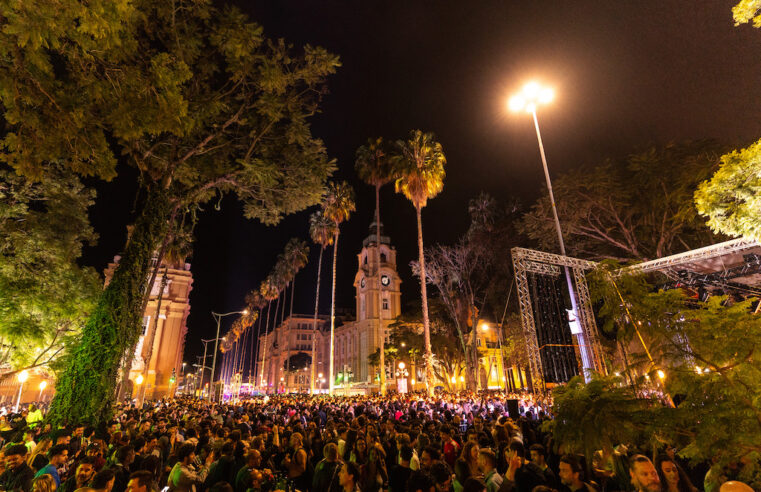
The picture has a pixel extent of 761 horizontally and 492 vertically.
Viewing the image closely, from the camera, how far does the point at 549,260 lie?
1962cm

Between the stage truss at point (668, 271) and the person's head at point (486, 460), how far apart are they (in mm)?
13457

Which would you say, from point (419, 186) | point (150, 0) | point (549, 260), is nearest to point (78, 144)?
point (150, 0)

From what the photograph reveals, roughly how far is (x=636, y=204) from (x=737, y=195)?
1403 cm

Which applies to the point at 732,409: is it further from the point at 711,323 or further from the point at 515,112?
the point at 515,112

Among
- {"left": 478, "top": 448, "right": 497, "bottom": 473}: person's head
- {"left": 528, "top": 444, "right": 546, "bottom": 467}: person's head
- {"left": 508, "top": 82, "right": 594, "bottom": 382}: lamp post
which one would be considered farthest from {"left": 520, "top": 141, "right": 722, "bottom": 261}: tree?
{"left": 478, "top": 448, "right": 497, "bottom": 473}: person's head

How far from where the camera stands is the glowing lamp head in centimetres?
1636

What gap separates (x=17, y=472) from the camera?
5488 mm

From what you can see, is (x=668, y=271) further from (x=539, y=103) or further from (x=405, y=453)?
(x=405, y=453)

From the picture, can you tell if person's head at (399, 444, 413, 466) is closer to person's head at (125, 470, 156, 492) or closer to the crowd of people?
the crowd of people

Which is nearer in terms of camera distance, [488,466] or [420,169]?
[488,466]

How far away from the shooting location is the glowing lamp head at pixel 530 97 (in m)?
16.4

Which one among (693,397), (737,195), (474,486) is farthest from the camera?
(737,195)

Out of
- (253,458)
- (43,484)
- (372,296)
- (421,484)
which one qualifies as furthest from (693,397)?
(372,296)

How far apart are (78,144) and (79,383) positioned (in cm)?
811
